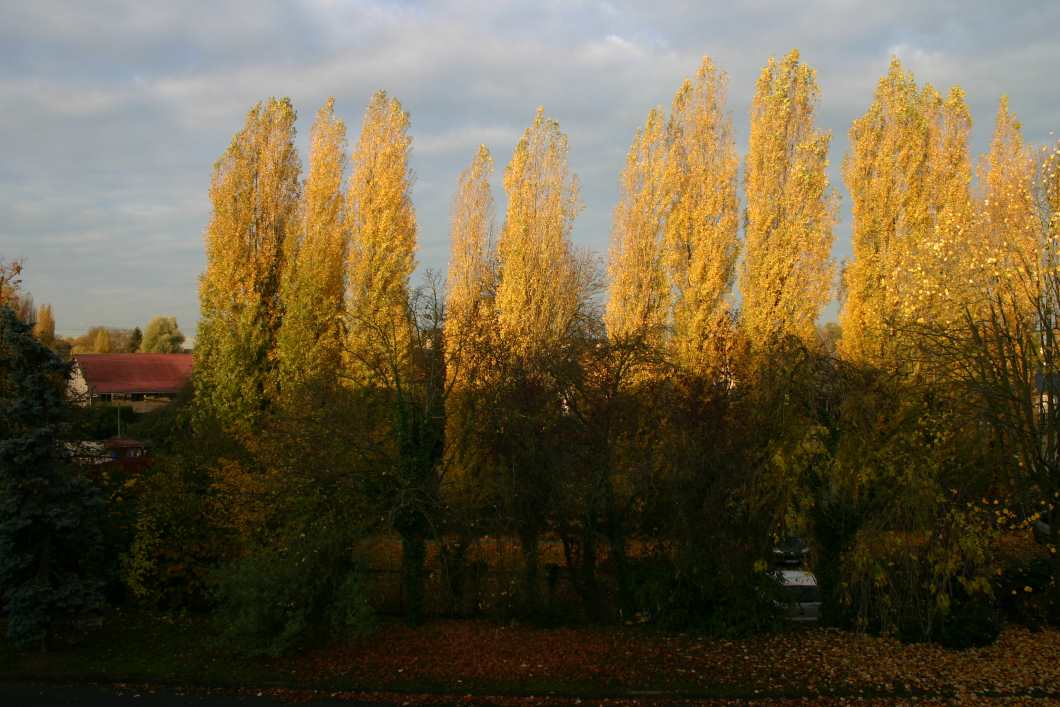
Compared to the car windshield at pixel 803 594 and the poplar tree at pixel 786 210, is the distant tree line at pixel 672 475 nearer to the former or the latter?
the car windshield at pixel 803 594

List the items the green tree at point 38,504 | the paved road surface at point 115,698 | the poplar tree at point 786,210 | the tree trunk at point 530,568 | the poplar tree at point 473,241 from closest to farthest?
the paved road surface at point 115,698
the green tree at point 38,504
the tree trunk at point 530,568
the poplar tree at point 786,210
the poplar tree at point 473,241

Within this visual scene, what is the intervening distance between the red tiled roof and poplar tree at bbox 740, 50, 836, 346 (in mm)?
41324

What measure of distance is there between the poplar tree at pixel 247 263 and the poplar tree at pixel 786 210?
15.6 meters

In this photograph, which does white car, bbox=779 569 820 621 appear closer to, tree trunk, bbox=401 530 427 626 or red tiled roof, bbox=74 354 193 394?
tree trunk, bbox=401 530 427 626

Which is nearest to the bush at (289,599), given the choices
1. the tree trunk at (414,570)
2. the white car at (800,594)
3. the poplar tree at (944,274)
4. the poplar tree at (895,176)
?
the tree trunk at (414,570)

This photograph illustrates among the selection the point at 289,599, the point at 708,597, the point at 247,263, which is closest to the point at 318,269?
the point at 247,263

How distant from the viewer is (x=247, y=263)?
27.0 meters

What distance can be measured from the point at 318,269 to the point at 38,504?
1497 centimetres

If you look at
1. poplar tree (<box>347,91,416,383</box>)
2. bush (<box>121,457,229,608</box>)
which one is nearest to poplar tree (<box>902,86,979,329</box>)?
bush (<box>121,457,229,608</box>)

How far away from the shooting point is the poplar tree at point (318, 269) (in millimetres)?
25516

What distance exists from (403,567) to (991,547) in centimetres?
1033

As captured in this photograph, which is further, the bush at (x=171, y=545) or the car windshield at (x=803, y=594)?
the bush at (x=171, y=545)

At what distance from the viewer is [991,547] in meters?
13.7

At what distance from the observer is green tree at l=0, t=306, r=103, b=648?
11.9m
